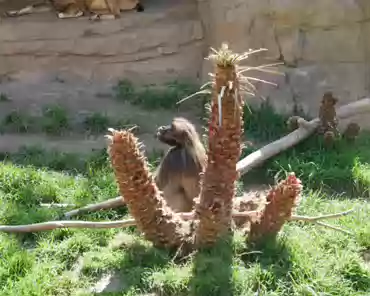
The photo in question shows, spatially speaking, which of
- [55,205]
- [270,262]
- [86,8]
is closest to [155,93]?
[86,8]

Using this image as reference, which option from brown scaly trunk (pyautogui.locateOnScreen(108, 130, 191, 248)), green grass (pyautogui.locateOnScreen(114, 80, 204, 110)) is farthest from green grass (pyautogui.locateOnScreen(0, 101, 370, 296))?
green grass (pyautogui.locateOnScreen(114, 80, 204, 110))

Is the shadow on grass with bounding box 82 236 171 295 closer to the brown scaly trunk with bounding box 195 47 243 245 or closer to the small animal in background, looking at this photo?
the brown scaly trunk with bounding box 195 47 243 245

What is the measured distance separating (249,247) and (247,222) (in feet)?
1.01

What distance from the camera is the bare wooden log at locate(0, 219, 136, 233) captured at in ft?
15.0

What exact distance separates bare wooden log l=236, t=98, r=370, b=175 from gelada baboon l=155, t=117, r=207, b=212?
600mm

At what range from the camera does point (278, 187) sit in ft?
14.4

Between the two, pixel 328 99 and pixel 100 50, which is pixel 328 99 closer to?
pixel 328 99

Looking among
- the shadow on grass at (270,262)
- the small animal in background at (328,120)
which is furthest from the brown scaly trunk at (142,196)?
the small animal in background at (328,120)

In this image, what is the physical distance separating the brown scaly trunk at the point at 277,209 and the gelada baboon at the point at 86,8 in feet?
18.8

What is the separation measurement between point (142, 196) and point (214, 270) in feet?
2.28

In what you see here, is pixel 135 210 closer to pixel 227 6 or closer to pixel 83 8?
pixel 227 6

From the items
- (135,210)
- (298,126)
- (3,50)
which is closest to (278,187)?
(135,210)

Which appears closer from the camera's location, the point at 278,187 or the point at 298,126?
the point at 278,187

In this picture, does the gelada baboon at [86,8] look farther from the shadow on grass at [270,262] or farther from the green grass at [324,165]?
the shadow on grass at [270,262]
